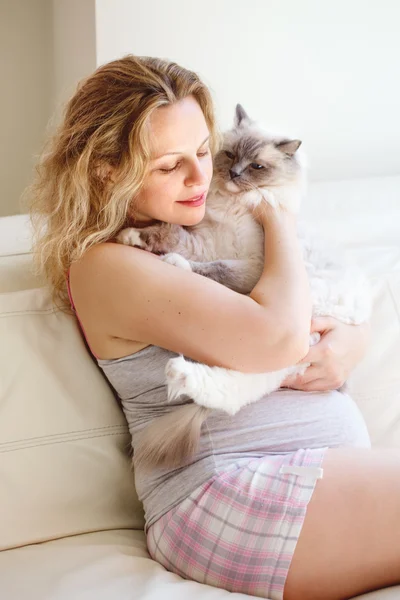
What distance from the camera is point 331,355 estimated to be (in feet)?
5.05

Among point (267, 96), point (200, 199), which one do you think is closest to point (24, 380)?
point (200, 199)

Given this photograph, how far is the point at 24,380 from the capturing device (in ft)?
5.03

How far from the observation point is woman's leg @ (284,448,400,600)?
1.22m

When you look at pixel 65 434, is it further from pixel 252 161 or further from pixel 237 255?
pixel 252 161

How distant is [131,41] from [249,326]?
1.14 m

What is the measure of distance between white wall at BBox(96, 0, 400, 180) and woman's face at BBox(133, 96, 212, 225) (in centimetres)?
59

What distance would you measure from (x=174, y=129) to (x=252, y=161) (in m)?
0.40

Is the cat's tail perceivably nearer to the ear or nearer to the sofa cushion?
the sofa cushion

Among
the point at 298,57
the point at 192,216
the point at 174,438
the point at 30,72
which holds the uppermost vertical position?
the point at 298,57

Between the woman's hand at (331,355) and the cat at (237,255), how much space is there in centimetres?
2

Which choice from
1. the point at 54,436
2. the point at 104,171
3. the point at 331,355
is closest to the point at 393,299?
the point at 331,355

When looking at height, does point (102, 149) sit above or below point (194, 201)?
above

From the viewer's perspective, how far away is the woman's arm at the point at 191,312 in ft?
4.45

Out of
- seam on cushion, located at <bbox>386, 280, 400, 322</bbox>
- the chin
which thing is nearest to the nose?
the chin
